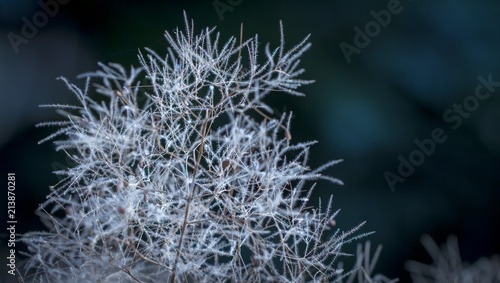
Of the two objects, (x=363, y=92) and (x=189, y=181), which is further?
(x=363, y=92)

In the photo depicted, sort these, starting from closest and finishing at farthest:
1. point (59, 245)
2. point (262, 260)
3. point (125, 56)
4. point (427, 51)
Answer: point (262, 260)
point (59, 245)
point (125, 56)
point (427, 51)

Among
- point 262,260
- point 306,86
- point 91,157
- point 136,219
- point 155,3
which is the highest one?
point 155,3

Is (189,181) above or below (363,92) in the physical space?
below

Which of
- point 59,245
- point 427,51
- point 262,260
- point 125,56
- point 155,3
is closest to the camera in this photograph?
point 262,260

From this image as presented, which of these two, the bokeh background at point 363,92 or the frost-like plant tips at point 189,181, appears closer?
the frost-like plant tips at point 189,181

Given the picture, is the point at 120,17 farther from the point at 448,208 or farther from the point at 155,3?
the point at 448,208

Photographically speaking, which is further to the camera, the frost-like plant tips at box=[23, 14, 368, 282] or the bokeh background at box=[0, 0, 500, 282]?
the bokeh background at box=[0, 0, 500, 282]

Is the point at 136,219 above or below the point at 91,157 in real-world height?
below

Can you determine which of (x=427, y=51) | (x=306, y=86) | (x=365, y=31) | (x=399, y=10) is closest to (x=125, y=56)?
(x=306, y=86)
